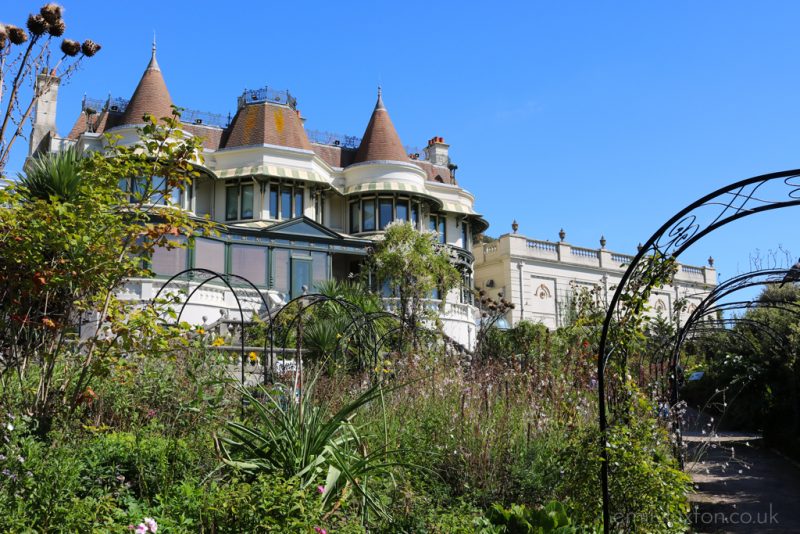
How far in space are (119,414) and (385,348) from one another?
7148mm

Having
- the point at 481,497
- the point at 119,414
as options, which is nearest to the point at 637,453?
the point at 481,497

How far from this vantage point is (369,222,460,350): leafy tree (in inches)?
812

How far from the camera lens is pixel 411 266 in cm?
2125

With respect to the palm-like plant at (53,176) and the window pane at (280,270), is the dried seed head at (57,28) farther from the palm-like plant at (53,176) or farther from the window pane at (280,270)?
the window pane at (280,270)

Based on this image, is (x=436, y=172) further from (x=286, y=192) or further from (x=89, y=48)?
(x=89, y=48)

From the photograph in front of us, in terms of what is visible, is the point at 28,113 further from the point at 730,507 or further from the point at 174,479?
the point at 730,507

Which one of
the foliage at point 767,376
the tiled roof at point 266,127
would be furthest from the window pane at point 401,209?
the foliage at point 767,376

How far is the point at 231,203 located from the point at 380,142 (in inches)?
283

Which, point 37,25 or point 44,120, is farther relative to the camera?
point 44,120

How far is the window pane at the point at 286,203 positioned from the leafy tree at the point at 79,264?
22.1 metres

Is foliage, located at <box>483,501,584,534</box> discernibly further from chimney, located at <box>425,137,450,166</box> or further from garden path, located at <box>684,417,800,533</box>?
chimney, located at <box>425,137,450,166</box>

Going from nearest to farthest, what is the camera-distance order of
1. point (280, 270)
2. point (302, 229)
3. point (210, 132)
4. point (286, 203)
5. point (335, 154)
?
point (280, 270), point (302, 229), point (286, 203), point (210, 132), point (335, 154)

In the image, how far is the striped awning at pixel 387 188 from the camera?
3070cm

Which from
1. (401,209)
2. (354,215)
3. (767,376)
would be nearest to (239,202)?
(354,215)
